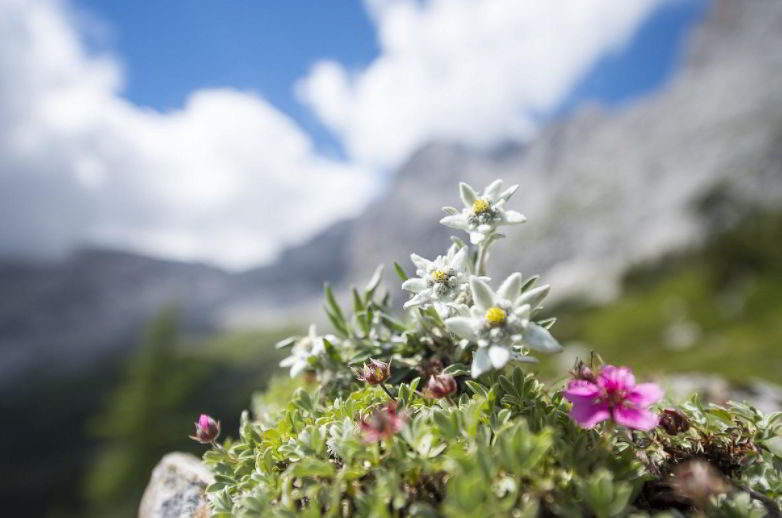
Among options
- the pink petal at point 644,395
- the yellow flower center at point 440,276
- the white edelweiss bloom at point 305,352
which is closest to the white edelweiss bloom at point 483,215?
the yellow flower center at point 440,276

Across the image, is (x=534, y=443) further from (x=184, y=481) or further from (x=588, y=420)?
(x=184, y=481)

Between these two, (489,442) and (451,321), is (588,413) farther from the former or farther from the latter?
(451,321)

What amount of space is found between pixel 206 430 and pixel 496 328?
5.91ft

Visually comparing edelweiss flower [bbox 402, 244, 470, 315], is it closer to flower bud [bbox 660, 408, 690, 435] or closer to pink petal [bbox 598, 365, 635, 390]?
pink petal [bbox 598, 365, 635, 390]

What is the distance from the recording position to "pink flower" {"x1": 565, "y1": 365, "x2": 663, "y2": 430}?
2.24 m

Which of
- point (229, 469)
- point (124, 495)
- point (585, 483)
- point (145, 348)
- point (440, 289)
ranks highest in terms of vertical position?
point (145, 348)

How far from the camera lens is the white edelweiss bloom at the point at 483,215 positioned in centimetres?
301

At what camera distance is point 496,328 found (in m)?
2.42

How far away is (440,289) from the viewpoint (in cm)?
285

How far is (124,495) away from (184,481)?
39380 mm

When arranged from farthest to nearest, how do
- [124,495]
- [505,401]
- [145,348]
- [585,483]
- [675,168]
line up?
[675,168], [145,348], [124,495], [505,401], [585,483]

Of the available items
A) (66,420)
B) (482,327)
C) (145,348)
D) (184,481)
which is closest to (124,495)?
(145,348)

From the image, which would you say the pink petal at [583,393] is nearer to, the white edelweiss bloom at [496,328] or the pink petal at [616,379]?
the pink petal at [616,379]

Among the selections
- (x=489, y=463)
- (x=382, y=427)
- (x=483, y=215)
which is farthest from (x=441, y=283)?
(x=489, y=463)
